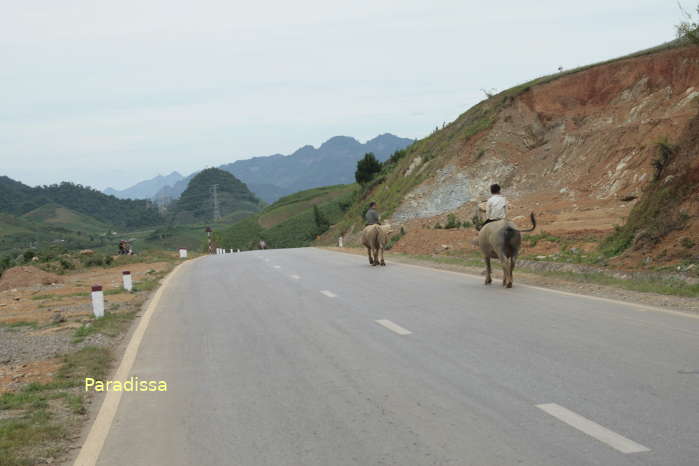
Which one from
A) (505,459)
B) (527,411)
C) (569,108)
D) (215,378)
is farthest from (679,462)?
(569,108)

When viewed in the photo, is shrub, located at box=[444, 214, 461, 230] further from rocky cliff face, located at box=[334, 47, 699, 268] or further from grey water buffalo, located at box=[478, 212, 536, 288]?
grey water buffalo, located at box=[478, 212, 536, 288]

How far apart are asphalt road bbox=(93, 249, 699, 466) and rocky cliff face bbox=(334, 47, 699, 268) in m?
15.1

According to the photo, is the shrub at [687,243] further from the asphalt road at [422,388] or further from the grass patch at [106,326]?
the grass patch at [106,326]

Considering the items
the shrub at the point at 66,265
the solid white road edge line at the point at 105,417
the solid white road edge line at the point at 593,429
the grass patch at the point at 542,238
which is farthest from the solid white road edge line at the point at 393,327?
→ the shrub at the point at 66,265

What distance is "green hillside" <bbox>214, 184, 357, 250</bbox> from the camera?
99250 millimetres

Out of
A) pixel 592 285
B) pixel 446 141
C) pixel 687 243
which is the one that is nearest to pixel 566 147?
pixel 446 141

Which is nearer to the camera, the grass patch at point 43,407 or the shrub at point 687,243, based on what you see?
the grass patch at point 43,407

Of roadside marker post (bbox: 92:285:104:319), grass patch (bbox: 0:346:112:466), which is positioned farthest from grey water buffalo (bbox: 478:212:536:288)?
grass patch (bbox: 0:346:112:466)

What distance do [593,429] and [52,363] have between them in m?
7.75

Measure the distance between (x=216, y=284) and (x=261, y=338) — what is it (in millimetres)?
10097

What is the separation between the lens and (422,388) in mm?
7152

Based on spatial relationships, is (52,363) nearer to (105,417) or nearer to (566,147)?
(105,417)

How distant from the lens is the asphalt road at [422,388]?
5418 millimetres

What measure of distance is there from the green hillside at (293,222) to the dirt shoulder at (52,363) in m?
66.0
